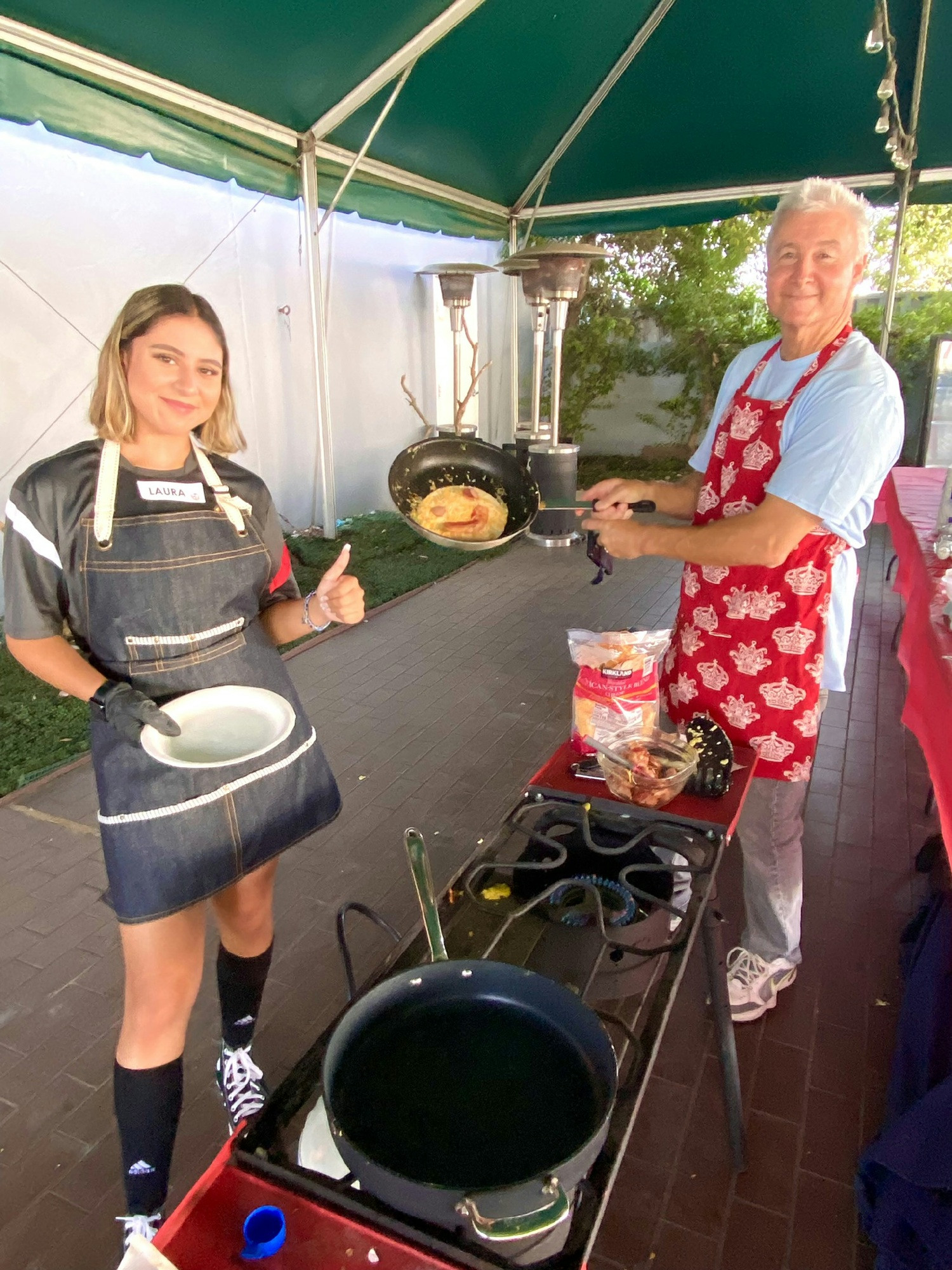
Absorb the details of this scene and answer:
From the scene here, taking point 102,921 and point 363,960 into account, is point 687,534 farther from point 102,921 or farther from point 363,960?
point 102,921

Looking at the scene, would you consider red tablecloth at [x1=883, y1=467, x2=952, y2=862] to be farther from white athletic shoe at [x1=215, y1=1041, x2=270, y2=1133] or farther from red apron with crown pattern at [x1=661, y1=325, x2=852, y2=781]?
white athletic shoe at [x1=215, y1=1041, x2=270, y2=1133]

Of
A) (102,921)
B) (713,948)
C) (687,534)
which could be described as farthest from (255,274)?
(713,948)

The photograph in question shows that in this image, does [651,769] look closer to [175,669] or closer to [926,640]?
[175,669]

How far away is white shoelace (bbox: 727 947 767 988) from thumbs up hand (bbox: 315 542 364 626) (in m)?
1.52

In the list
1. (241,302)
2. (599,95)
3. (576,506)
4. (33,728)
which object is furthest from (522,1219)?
(599,95)

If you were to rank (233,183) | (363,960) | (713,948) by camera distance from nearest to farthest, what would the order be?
1. (713,948)
2. (363,960)
3. (233,183)

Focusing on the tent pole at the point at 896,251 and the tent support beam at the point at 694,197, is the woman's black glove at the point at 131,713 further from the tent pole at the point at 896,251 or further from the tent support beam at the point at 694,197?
the tent pole at the point at 896,251

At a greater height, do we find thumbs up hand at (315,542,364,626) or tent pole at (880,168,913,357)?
tent pole at (880,168,913,357)

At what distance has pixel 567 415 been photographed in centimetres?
1239

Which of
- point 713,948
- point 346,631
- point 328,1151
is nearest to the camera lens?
point 328,1151

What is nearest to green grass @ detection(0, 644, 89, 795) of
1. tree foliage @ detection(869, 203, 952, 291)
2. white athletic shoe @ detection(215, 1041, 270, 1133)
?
white athletic shoe @ detection(215, 1041, 270, 1133)

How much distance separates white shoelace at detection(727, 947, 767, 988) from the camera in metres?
2.27

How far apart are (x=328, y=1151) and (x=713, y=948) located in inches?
39.8

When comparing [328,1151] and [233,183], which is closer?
[328,1151]
